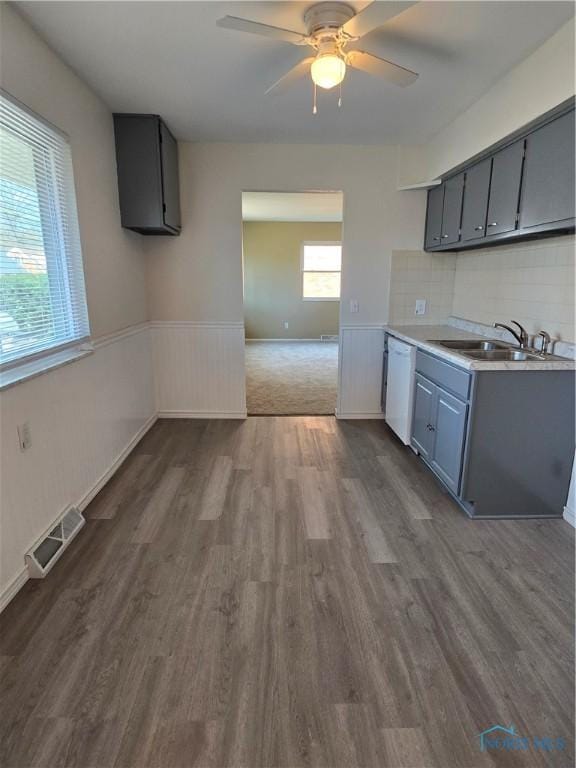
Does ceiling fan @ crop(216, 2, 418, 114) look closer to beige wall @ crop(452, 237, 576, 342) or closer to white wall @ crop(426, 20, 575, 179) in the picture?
white wall @ crop(426, 20, 575, 179)

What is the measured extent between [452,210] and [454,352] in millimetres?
1429

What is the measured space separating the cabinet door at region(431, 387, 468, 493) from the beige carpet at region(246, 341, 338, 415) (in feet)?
5.54

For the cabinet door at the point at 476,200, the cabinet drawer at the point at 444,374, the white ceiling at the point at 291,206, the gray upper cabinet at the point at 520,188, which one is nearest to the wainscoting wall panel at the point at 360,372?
the cabinet drawer at the point at 444,374

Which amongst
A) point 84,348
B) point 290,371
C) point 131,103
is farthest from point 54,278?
point 290,371

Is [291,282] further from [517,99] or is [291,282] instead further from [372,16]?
[372,16]

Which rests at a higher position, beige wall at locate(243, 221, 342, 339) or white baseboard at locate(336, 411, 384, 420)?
beige wall at locate(243, 221, 342, 339)

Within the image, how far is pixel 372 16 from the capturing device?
5.22 ft

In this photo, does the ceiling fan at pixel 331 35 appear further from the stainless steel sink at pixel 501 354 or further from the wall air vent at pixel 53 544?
the wall air vent at pixel 53 544

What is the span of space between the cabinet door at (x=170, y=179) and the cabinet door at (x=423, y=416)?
2348mm

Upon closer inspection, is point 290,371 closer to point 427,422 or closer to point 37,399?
point 427,422

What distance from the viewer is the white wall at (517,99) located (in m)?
1.99

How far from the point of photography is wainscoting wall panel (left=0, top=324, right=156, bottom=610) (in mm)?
1835

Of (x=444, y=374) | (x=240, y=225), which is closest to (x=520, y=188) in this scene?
(x=444, y=374)

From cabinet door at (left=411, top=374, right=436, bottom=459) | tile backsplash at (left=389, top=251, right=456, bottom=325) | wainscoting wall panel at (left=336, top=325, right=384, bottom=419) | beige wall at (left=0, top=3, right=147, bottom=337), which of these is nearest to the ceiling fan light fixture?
beige wall at (left=0, top=3, right=147, bottom=337)
